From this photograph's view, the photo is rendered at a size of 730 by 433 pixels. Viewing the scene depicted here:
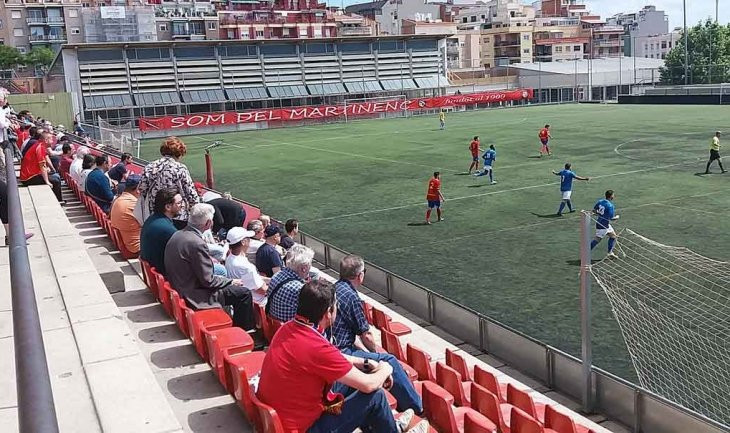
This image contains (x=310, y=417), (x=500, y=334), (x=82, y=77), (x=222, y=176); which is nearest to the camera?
(x=310, y=417)

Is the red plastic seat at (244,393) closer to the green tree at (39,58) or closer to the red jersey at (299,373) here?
the red jersey at (299,373)

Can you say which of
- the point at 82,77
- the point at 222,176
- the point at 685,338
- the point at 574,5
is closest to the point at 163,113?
the point at 82,77

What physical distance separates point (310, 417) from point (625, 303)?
8.82 metres

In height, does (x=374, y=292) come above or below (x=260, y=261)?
below

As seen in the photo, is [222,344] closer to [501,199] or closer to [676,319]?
[676,319]

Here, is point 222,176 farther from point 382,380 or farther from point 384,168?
Result: point 382,380

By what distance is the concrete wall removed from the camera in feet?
167

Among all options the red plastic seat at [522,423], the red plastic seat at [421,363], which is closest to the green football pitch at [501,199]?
the red plastic seat at [421,363]

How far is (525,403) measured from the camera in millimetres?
7383

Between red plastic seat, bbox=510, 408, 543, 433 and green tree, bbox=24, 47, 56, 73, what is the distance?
10604 centimetres

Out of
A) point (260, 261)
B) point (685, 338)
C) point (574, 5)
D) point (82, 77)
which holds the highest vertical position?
point (574, 5)

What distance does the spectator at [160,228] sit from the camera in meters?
8.41

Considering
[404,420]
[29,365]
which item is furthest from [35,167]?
[29,365]

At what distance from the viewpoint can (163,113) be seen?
69.4 m
